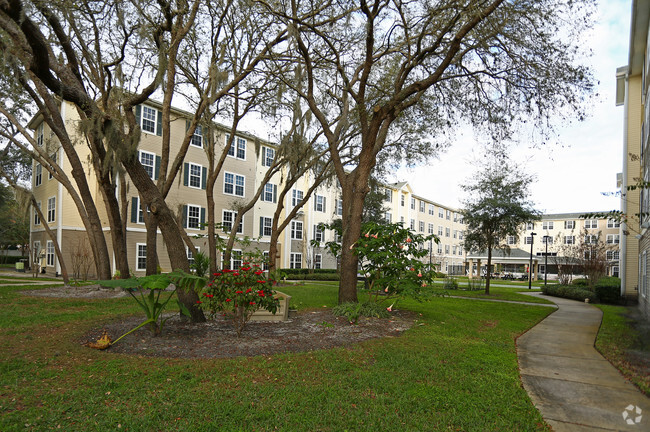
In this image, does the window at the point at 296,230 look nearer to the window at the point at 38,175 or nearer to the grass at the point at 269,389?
the window at the point at 38,175

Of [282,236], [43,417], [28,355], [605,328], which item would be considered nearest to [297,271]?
[282,236]

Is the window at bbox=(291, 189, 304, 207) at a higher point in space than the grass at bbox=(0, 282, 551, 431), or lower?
higher

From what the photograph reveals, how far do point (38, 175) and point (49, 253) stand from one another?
6.26m

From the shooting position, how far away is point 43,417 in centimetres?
353

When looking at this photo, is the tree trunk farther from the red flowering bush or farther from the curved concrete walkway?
the curved concrete walkway

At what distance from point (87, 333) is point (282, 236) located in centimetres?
2484

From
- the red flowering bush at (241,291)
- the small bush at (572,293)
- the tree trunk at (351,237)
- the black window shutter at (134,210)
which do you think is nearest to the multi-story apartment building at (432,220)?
the small bush at (572,293)

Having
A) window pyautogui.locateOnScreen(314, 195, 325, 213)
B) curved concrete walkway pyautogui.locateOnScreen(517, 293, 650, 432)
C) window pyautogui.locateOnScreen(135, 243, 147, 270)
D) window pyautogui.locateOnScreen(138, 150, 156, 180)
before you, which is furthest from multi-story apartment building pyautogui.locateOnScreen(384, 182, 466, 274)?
curved concrete walkway pyautogui.locateOnScreen(517, 293, 650, 432)

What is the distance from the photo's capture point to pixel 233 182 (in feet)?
92.0

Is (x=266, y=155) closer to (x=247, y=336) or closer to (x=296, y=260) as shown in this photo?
(x=296, y=260)

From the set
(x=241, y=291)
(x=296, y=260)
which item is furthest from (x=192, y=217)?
(x=241, y=291)

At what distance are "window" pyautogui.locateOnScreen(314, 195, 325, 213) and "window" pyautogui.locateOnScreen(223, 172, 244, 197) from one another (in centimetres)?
708

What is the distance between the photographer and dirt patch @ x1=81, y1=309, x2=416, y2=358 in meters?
5.93

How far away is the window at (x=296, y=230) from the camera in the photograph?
106 ft
